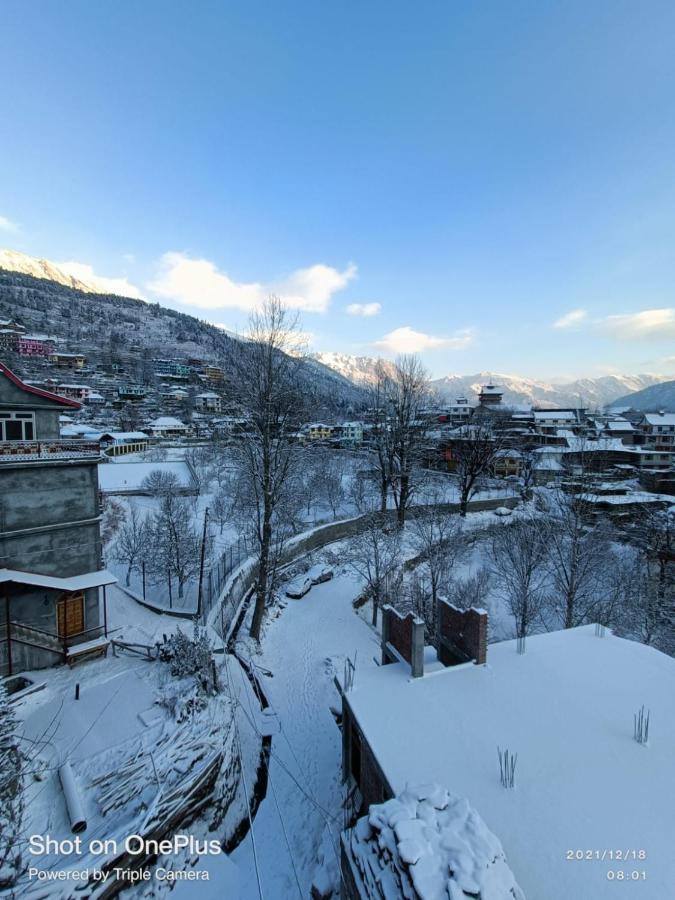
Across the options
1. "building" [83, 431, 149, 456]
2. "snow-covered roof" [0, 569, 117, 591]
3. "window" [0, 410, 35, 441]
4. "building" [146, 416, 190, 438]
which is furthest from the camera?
"building" [146, 416, 190, 438]

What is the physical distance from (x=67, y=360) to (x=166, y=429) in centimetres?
5397

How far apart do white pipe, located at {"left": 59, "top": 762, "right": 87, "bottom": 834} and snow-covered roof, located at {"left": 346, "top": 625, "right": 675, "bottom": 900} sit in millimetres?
4818

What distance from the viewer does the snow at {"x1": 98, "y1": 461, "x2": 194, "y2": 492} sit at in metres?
37.2

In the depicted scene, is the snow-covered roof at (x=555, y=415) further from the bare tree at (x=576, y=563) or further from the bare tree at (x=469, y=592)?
the bare tree at (x=469, y=592)

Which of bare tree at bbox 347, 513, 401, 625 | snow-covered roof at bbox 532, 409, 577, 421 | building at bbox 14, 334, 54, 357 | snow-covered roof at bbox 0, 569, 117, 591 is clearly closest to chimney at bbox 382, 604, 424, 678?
snow-covered roof at bbox 0, 569, 117, 591

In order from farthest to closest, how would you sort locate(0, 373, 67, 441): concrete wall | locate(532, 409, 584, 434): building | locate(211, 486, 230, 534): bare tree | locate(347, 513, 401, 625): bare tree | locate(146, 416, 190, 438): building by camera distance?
locate(532, 409, 584, 434): building < locate(146, 416, 190, 438): building < locate(211, 486, 230, 534): bare tree < locate(347, 513, 401, 625): bare tree < locate(0, 373, 67, 441): concrete wall

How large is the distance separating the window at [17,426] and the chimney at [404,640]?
37.3ft

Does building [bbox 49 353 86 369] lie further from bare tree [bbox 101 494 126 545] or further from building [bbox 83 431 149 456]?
bare tree [bbox 101 494 126 545]

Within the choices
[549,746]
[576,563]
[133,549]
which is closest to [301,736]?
[549,746]

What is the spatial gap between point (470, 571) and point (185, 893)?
22.5 m

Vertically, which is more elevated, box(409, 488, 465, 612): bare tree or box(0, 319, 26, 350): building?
box(0, 319, 26, 350): building

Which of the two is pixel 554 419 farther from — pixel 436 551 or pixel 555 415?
pixel 436 551

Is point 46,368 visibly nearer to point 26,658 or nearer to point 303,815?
point 26,658

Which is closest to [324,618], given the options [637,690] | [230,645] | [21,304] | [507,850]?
[230,645]
